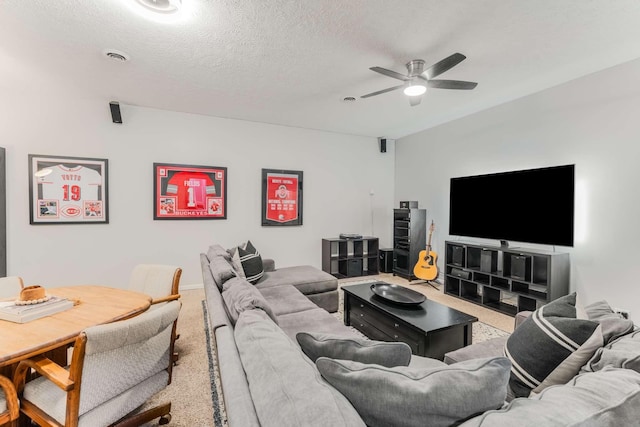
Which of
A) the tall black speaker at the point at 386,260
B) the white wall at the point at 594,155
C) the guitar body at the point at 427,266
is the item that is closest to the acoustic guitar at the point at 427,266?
the guitar body at the point at 427,266

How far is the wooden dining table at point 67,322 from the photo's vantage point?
1286mm

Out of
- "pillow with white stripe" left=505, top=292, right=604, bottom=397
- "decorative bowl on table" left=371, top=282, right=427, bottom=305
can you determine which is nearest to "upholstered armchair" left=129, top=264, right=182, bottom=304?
"decorative bowl on table" left=371, top=282, right=427, bottom=305

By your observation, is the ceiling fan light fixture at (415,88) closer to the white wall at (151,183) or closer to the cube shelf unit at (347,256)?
the white wall at (151,183)

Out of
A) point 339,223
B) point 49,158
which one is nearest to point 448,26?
point 339,223

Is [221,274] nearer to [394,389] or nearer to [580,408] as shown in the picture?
[394,389]

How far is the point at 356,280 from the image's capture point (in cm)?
498

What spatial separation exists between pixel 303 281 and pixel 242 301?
70.5 inches

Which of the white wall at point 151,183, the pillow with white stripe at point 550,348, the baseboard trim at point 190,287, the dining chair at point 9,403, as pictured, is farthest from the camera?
the baseboard trim at point 190,287

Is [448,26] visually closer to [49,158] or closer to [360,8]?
[360,8]

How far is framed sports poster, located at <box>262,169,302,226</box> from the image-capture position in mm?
4785

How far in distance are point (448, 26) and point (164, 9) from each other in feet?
6.81

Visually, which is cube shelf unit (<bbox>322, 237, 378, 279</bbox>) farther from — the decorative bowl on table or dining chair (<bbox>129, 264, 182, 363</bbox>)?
dining chair (<bbox>129, 264, 182, 363</bbox>)

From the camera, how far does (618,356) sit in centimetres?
94

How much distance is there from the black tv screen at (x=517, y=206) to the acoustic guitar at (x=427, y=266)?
19.8 inches
